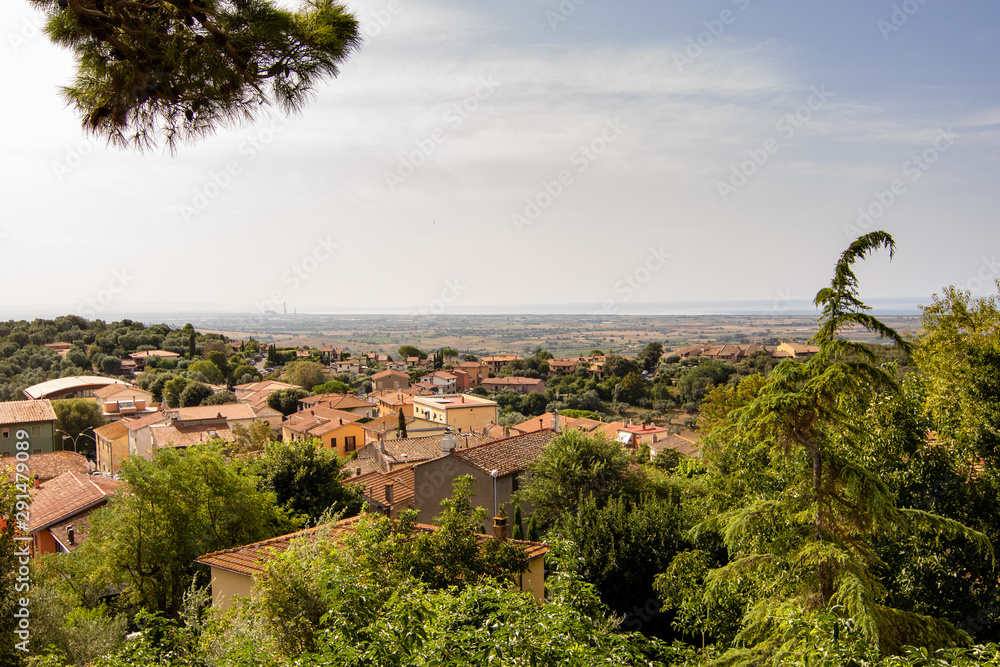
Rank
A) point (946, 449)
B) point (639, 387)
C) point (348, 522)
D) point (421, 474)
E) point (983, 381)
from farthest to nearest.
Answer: point (639, 387), point (421, 474), point (348, 522), point (983, 381), point (946, 449)

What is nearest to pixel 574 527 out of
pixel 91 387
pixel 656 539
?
pixel 656 539

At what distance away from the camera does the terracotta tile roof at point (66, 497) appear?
16375 mm

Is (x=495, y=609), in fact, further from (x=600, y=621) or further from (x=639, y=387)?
(x=639, y=387)

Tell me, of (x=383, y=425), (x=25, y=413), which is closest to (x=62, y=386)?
(x=25, y=413)

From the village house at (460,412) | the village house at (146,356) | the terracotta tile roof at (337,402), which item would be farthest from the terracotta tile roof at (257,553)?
the village house at (146,356)

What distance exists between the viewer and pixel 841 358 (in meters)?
5.49

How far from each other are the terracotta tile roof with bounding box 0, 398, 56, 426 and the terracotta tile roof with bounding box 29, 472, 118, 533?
11.9 m

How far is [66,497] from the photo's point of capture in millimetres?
17781

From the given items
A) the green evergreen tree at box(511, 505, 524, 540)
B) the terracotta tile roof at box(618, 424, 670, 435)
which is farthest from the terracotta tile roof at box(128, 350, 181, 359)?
the green evergreen tree at box(511, 505, 524, 540)

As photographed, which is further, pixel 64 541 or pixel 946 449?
pixel 64 541

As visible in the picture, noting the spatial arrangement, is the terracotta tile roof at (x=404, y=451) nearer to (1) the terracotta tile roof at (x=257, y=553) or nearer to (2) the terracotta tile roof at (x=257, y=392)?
(1) the terracotta tile roof at (x=257, y=553)

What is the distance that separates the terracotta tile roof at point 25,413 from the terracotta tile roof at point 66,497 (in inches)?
468

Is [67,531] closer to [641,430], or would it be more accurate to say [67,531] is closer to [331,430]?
[331,430]

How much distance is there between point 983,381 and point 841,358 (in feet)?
12.0
